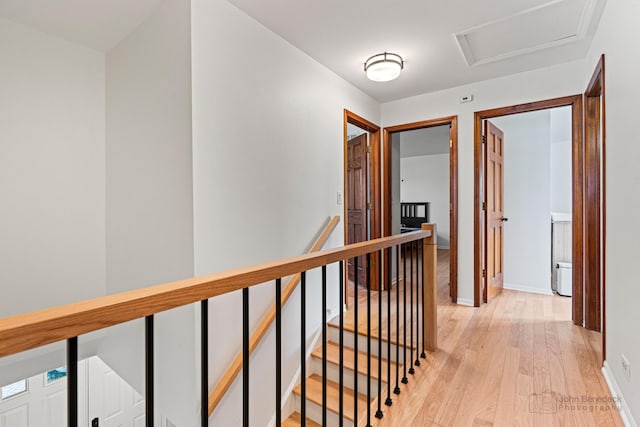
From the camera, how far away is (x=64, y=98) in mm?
2443

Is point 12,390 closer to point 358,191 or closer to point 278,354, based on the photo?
point 278,354

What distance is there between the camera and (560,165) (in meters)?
4.00

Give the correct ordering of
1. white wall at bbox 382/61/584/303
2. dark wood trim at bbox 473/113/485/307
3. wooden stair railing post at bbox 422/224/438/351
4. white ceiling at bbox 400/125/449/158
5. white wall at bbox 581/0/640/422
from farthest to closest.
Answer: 1. white ceiling at bbox 400/125/449/158
2. dark wood trim at bbox 473/113/485/307
3. white wall at bbox 382/61/584/303
4. wooden stair railing post at bbox 422/224/438/351
5. white wall at bbox 581/0/640/422

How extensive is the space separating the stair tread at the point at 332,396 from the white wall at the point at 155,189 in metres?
0.95

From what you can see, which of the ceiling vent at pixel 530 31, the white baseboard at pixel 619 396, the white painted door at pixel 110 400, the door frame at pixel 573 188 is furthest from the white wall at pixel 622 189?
the white painted door at pixel 110 400

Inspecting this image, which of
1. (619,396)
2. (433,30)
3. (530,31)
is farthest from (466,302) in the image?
(433,30)

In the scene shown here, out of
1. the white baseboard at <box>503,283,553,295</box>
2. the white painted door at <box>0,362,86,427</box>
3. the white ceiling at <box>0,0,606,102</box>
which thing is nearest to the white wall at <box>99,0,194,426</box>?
the white ceiling at <box>0,0,606,102</box>

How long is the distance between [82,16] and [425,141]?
575cm

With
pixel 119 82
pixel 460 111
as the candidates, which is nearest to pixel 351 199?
pixel 460 111

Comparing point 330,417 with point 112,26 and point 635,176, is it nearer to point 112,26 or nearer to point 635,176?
point 635,176

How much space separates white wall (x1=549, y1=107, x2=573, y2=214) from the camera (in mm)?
3887

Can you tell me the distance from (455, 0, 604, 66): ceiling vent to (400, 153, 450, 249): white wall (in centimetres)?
512

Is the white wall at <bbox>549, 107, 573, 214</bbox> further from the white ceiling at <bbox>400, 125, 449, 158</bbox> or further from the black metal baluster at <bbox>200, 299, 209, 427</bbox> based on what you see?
the black metal baluster at <bbox>200, 299, 209, 427</bbox>

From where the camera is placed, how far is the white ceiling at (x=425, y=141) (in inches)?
221
